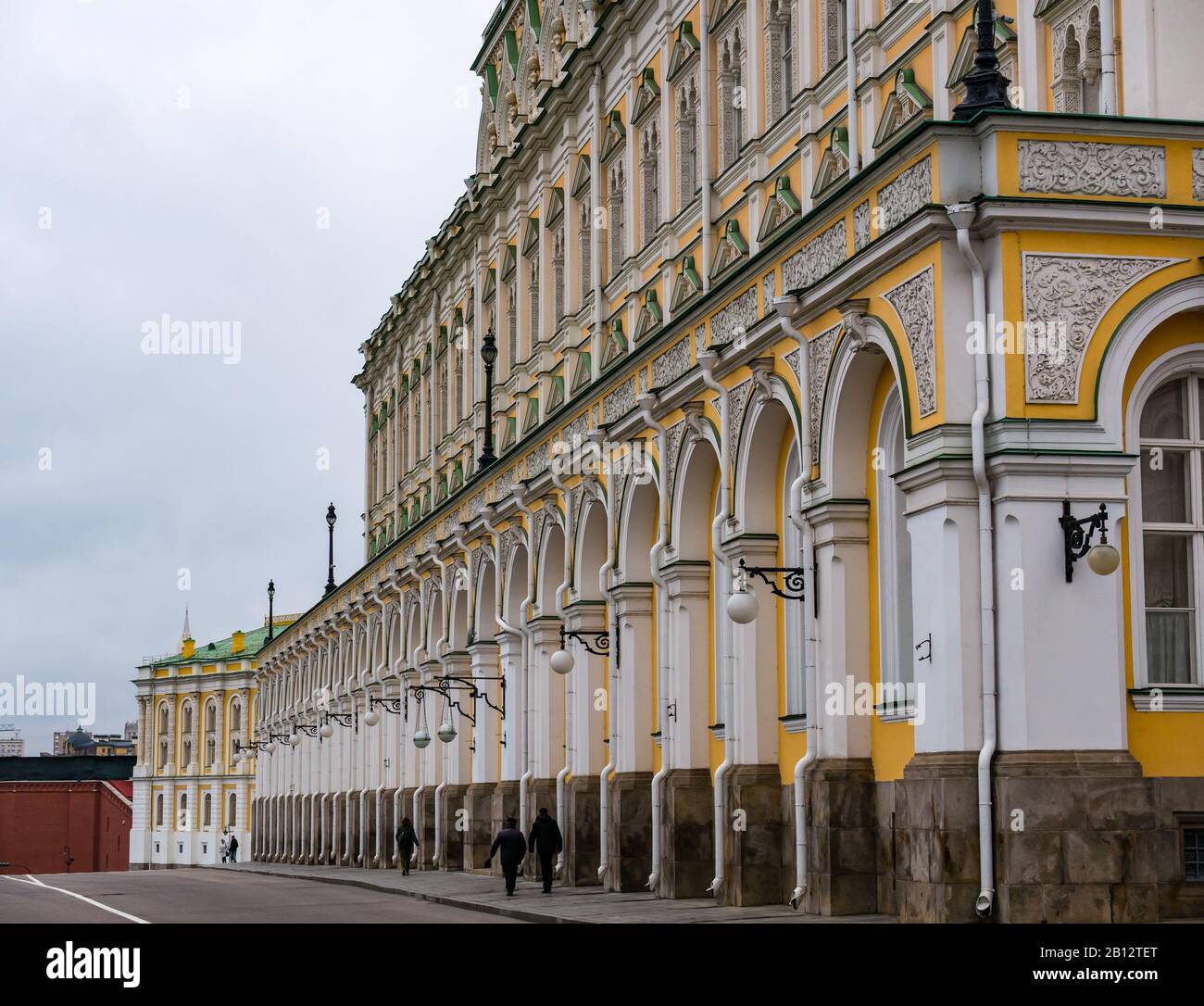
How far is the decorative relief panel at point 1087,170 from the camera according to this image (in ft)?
61.4

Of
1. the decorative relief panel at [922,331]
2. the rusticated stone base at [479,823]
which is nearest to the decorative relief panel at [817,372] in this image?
the decorative relief panel at [922,331]

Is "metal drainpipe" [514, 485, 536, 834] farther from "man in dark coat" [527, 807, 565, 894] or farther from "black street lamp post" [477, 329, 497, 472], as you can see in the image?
"man in dark coat" [527, 807, 565, 894]

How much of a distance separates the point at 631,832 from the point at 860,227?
11.7m

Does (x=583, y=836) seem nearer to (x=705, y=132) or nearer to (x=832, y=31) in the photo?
(x=705, y=132)

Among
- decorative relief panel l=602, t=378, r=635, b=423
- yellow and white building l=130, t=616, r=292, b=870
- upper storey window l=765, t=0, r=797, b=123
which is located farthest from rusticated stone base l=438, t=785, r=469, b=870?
yellow and white building l=130, t=616, r=292, b=870

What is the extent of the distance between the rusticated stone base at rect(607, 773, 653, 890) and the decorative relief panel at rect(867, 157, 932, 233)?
11.6 m

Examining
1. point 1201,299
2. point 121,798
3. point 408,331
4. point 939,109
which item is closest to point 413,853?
point 408,331

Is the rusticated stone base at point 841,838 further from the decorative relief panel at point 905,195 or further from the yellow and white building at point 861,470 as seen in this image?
the decorative relief panel at point 905,195

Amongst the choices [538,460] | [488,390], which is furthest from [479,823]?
[538,460]

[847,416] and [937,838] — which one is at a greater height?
[847,416]

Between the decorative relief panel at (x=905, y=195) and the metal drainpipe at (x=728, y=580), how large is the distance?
5585 millimetres

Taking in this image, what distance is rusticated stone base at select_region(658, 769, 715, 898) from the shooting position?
87.9 feet

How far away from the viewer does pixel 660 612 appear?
94.5ft
